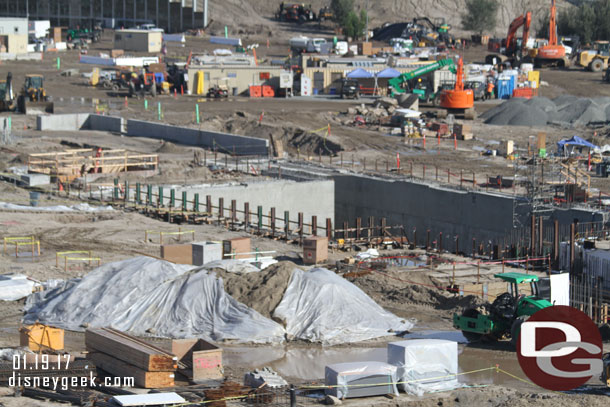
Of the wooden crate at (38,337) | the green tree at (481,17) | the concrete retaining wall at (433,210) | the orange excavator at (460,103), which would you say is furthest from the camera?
the green tree at (481,17)

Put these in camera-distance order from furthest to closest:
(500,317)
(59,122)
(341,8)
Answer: (341,8) → (59,122) → (500,317)

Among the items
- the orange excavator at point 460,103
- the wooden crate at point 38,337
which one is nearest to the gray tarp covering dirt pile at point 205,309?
the wooden crate at point 38,337

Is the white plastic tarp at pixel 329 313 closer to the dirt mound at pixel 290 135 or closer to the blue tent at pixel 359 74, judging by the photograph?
the dirt mound at pixel 290 135

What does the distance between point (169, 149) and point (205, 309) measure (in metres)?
24.5

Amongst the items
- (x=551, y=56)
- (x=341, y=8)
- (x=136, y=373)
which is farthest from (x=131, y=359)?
(x=341, y=8)

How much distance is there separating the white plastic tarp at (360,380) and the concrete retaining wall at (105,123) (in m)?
35.3

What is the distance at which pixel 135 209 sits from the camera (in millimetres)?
34344

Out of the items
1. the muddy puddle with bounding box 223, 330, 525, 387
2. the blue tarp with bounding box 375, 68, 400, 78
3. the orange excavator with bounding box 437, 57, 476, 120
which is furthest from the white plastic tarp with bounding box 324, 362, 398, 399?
the blue tarp with bounding box 375, 68, 400, 78

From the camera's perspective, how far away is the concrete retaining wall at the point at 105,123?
50500 mm

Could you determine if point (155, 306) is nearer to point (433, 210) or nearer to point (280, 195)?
point (280, 195)

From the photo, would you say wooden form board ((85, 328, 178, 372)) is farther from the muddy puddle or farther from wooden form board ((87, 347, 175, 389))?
the muddy puddle

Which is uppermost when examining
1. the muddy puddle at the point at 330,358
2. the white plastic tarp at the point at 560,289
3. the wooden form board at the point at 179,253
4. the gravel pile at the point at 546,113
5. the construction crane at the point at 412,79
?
the construction crane at the point at 412,79

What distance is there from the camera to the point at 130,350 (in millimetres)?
17250

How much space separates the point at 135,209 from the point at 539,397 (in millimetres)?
20097
